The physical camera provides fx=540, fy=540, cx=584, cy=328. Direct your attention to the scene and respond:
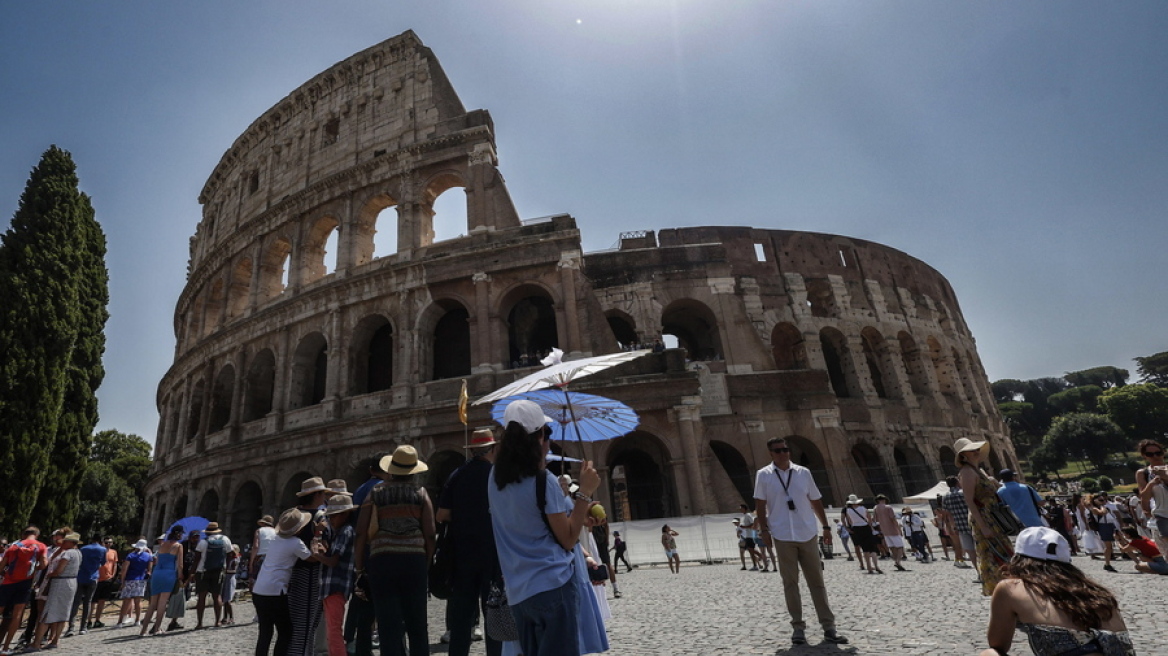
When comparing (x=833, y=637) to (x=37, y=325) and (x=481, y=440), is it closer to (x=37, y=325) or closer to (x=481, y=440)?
(x=481, y=440)

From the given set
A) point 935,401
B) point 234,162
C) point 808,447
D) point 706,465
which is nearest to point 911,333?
point 935,401

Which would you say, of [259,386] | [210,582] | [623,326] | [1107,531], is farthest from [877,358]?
[259,386]

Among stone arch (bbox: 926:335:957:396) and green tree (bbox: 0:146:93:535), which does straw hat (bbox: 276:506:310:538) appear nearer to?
green tree (bbox: 0:146:93:535)

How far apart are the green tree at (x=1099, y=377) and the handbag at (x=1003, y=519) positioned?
10292 cm

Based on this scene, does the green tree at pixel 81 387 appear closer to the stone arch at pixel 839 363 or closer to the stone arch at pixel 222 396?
the stone arch at pixel 222 396

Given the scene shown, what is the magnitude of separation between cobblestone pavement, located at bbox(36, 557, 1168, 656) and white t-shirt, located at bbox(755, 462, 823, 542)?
0.80 metres

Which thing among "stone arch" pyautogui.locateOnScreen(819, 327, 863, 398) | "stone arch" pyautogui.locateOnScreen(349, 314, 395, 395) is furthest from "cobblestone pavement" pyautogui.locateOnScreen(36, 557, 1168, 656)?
"stone arch" pyautogui.locateOnScreen(819, 327, 863, 398)

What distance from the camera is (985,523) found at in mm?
4086

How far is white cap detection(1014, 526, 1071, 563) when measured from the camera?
6.37 ft

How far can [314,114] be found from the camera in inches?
923

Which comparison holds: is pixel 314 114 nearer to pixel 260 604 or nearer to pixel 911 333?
pixel 260 604

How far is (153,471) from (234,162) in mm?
14819

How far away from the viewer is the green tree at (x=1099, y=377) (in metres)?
79.6

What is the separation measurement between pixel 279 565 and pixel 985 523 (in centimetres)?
→ 533
